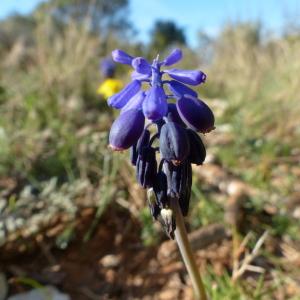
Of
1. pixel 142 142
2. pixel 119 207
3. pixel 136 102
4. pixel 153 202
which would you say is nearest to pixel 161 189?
pixel 153 202

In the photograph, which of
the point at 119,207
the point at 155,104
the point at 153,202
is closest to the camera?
the point at 155,104

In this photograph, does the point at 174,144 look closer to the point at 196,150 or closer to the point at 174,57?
the point at 196,150

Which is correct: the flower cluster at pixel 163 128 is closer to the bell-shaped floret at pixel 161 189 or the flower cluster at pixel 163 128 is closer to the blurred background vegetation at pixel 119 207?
the bell-shaped floret at pixel 161 189

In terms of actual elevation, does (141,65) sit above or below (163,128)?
above

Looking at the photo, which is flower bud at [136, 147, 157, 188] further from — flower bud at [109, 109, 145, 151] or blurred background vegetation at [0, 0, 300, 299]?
A: blurred background vegetation at [0, 0, 300, 299]

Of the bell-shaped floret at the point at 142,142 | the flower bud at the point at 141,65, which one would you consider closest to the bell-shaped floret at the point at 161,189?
the bell-shaped floret at the point at 142,142

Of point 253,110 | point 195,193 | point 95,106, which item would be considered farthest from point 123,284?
point 95,106

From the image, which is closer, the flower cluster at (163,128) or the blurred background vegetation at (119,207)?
the flower cluster at (163,128)
